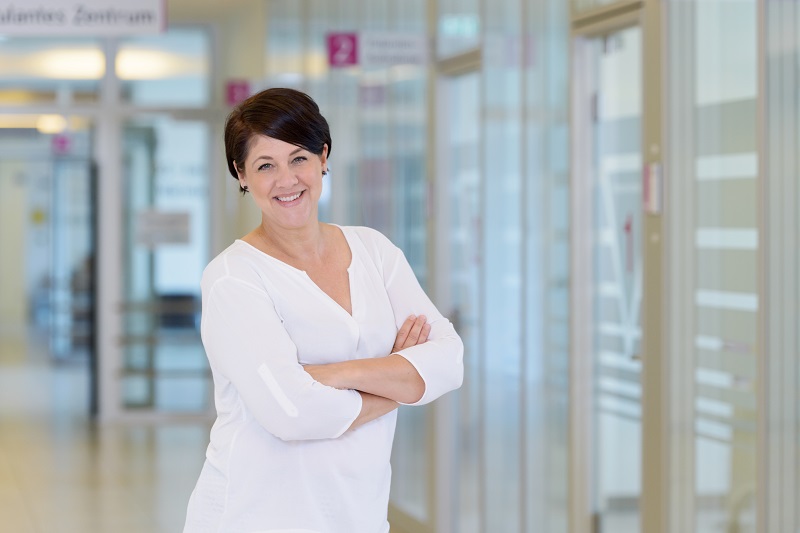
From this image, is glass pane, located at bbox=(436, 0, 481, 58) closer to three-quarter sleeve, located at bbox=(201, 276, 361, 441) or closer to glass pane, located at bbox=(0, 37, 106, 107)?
three-quarter sleeve, located at bbox=(201, 276, 361, 441)

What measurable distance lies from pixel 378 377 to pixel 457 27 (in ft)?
13.1

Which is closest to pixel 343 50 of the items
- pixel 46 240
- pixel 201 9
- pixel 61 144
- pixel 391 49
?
pixel 391 49

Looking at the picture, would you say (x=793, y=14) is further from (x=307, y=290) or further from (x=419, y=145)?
(x=419, y=145)

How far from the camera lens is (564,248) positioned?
5094mm

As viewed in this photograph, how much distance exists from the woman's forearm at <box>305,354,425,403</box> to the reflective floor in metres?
5.17

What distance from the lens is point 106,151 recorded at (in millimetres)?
12133

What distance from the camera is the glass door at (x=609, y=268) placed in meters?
4.77

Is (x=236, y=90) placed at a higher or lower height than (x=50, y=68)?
lower

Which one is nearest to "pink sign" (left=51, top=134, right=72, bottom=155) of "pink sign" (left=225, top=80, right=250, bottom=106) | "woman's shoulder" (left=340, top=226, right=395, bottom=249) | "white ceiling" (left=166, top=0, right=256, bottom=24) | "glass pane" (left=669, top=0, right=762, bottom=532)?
"white ceiling" (left=166, top=0, right=256, bottom=24)

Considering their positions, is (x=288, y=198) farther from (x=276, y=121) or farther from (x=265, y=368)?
(x=265, y=368)

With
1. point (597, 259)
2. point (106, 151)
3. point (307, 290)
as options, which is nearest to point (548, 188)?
→ point (597, 259)

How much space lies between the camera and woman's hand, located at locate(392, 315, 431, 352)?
8.74ft

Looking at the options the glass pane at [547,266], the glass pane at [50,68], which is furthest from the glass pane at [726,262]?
the glass pane at [50,68]

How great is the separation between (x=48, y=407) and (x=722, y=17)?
10425 millimetres
